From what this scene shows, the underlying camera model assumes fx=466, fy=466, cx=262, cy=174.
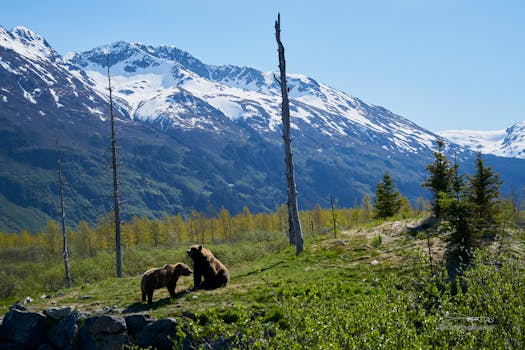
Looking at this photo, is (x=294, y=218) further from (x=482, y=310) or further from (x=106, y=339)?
(x=482, y=310)

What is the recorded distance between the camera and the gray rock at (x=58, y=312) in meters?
18.0

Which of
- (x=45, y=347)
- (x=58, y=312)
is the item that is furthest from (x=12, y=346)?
(x=58, y=312)

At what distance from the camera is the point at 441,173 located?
29.4 m

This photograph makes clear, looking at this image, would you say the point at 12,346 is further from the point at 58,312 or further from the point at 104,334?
the point at 104,334

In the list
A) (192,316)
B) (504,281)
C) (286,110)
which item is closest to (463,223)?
(504,281)

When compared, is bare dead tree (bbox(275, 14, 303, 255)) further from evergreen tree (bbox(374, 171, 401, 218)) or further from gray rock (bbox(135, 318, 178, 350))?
evergreen tree (bbox(374, 171, 401, 218))

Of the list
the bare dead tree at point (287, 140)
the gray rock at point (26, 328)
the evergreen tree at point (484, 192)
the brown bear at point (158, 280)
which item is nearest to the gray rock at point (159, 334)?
the brown bear at point (158, 280)

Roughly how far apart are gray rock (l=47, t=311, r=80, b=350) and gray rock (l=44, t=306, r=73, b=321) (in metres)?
0.24

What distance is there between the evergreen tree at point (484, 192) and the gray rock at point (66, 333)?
18.0 m

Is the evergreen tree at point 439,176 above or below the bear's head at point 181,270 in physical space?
above

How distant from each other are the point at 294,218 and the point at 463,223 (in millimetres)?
11067

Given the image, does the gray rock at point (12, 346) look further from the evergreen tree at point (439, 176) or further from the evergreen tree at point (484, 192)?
the evergreen tree at point (439, 176)

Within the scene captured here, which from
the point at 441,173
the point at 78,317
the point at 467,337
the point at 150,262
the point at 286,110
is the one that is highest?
the point at 286,110

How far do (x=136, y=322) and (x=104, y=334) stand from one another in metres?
1.21
